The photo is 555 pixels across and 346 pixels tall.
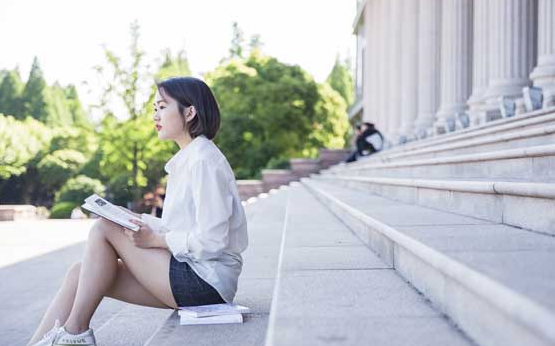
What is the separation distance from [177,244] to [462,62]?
50.2ft

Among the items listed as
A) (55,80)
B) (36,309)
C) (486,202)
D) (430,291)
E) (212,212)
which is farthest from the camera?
(55,80)

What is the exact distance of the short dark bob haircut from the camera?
12.7ft

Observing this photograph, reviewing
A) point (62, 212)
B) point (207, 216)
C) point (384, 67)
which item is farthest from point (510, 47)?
point (62, 212)

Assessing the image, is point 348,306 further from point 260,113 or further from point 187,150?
point 260,113

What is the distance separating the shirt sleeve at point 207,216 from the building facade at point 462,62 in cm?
723

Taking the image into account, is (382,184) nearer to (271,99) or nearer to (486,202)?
(486,202)

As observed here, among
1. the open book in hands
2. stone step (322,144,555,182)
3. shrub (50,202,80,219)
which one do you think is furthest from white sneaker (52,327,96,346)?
shrub (50,202,80,219)

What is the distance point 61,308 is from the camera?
376 cm

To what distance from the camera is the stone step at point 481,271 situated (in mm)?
1802

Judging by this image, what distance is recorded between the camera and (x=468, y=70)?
58.4 feet

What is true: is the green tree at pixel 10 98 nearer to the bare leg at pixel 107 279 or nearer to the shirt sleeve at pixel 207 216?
the bare leg at pixel 107 279

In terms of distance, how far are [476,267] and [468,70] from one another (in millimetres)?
16360

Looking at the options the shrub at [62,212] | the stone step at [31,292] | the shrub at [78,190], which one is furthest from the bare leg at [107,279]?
the shrub at [78,190]

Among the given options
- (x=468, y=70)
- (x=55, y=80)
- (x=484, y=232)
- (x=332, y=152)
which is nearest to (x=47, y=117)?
(x=55, y=80)
